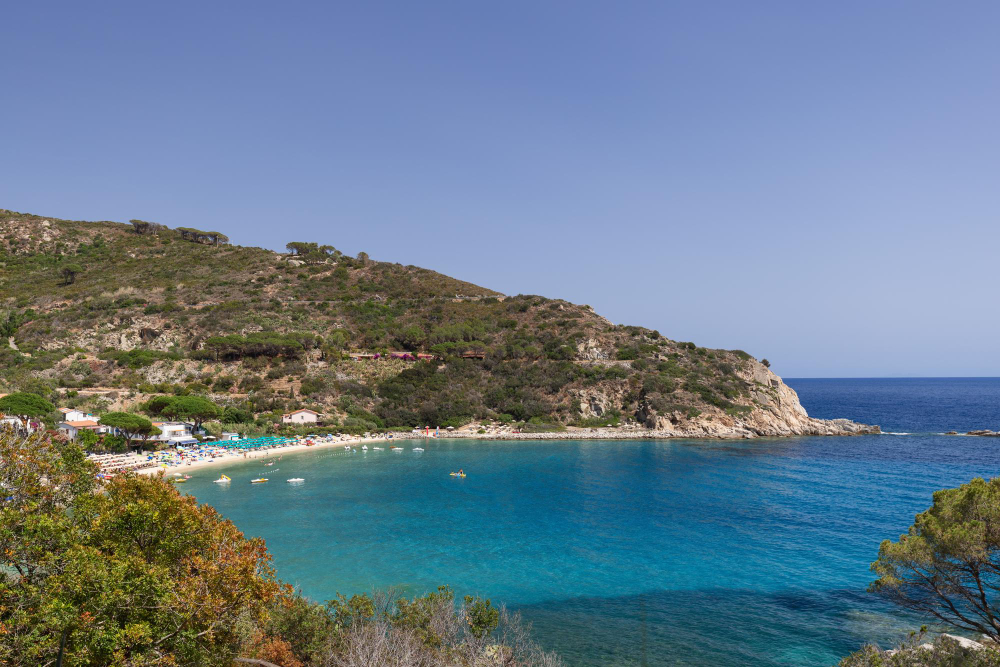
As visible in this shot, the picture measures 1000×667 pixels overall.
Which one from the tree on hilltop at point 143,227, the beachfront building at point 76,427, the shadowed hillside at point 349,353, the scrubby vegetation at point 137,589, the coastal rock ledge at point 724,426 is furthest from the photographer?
the tree on hilltop at point 143,227

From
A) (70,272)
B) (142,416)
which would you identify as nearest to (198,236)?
(70,272)

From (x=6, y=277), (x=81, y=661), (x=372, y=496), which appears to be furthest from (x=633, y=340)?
(x=6, y=277)

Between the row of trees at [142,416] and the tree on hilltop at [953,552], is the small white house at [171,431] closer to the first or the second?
the row of trees at [142,416]

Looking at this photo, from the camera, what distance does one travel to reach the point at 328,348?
62.3 m

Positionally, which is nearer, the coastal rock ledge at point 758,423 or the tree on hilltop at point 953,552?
the tree on hilltop at point 953,552

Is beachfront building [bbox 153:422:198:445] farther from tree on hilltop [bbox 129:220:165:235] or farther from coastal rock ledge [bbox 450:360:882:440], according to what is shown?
tree on hilltop [bbox 129:220:165:235]

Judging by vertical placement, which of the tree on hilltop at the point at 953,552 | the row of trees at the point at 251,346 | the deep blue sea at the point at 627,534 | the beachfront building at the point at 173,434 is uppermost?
the row of trees at the point at 251,346

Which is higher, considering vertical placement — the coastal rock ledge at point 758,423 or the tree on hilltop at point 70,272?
the tree on hilltop at point 70,272

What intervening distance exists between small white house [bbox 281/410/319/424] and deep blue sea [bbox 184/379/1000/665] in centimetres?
1000

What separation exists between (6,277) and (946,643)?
10730 cm

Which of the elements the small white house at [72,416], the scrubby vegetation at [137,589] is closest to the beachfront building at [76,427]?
the small white house at [72,416]

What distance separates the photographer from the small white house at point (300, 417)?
49.8 metres

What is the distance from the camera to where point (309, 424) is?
5031cm

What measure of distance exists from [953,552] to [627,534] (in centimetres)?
1377
